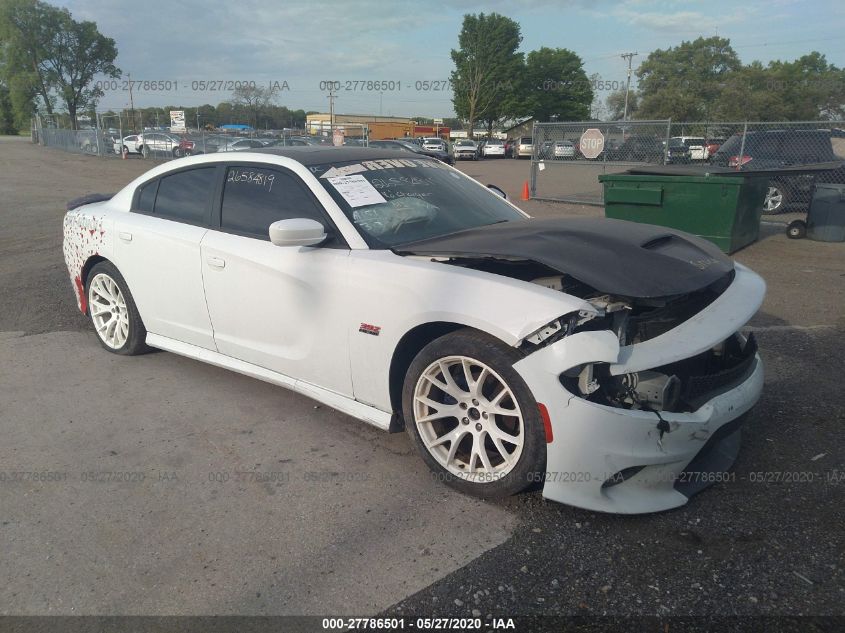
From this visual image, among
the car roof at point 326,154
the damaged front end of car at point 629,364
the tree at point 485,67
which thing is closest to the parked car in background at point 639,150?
the car roof at point 326,154

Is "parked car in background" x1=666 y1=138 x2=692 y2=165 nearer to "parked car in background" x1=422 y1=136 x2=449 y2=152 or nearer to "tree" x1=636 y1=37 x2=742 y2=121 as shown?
"parked car in background" x1=422 y1=136 x2=449 y2=152

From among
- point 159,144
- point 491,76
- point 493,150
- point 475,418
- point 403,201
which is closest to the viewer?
point 475,418

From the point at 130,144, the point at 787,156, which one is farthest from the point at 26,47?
the point at 787,156

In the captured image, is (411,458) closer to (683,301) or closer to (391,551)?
(391,551)

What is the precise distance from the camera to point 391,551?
2.70 m

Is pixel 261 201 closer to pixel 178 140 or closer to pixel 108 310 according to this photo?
pixel 108 310

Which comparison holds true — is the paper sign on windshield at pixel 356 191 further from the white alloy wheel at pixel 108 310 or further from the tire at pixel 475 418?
the white alloy wheel at pixel 108 310

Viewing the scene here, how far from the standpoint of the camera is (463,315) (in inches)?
114

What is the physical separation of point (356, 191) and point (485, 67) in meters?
66.4

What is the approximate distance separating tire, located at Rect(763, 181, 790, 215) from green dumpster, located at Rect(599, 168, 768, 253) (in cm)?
323

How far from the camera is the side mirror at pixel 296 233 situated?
3336mm

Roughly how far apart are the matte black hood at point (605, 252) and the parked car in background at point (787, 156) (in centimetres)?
993

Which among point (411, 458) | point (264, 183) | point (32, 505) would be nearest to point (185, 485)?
point (32, 505)

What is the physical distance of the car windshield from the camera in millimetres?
3619
